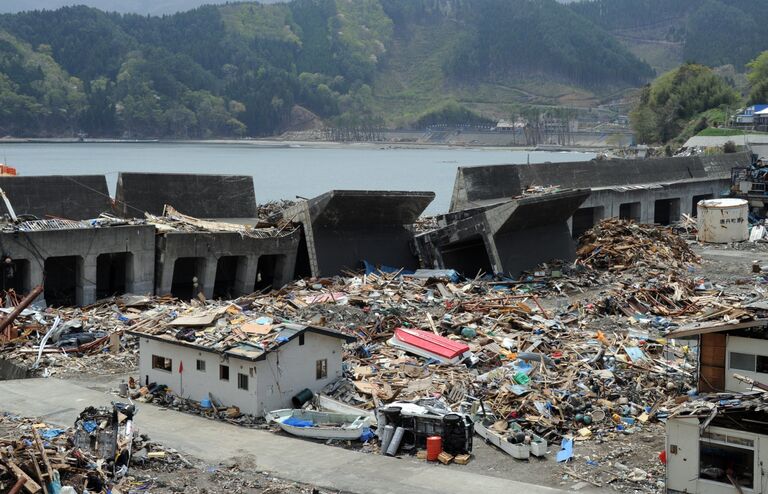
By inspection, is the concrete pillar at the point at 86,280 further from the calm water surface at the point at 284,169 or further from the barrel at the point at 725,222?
the calm water surface at the point at 284,169

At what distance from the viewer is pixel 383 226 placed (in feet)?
129

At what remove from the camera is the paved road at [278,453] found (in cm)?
1708

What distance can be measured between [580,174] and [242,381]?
1375 inches

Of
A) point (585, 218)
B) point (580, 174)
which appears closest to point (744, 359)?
point (580, 174)

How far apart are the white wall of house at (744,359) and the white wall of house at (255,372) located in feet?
26.2

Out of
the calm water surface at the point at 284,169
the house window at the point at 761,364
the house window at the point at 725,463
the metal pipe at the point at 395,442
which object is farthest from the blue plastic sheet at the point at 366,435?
the calm water surface at the point at 284,169

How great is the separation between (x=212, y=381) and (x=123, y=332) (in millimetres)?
6031

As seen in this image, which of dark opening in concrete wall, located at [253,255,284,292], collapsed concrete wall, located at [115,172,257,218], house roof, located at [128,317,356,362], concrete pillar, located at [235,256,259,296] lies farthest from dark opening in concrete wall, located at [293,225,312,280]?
house roof, located at [128,317,356,362]

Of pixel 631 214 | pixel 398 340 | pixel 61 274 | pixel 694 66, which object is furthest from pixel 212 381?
pixel 694 66

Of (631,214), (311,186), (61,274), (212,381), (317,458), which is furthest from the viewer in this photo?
(311,186)

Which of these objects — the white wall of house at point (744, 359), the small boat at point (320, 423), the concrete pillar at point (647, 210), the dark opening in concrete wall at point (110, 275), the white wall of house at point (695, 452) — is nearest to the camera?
the white wall of house at point (695, 452)

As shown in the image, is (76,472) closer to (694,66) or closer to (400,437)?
Result: (400,437)

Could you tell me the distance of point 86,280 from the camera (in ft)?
109

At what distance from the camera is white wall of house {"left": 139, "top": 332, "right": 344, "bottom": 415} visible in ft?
67.8
